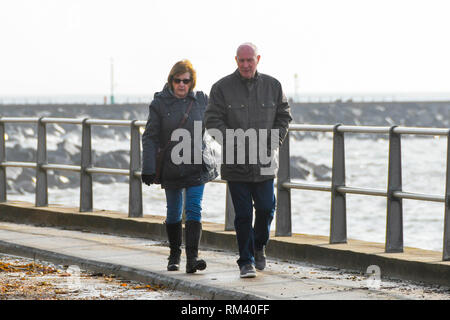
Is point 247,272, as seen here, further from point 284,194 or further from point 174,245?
point 284,194

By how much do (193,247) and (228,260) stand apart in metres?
0.89

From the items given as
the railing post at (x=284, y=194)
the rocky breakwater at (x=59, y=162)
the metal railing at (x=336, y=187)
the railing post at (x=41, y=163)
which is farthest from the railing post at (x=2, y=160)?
the rocky breakwater at (x=59, y=162)

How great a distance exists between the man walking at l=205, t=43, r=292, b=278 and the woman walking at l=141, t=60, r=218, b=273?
30 centimetres

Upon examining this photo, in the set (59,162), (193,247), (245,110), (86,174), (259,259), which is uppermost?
(245,110)

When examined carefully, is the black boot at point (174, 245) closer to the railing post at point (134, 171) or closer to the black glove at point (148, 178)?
the black glove at point (148, 178)

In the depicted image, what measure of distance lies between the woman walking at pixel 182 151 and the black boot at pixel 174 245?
169 millimetres

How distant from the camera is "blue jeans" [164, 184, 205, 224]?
870 cm

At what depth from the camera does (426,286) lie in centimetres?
823

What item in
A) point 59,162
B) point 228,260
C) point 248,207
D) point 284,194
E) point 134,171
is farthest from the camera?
point 59,162

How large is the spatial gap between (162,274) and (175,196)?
627 mm

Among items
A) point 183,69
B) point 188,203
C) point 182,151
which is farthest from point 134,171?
point 183,69

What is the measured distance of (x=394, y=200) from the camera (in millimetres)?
8938
